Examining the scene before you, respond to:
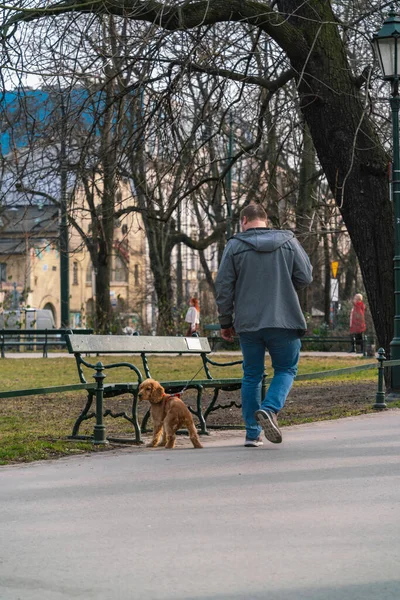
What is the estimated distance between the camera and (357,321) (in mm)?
33312

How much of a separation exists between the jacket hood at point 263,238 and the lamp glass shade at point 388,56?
226 inches

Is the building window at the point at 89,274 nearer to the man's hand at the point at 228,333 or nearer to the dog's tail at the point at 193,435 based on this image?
the dog's tail at the point at 193,435

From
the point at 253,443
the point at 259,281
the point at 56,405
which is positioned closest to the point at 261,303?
the point at 259,281

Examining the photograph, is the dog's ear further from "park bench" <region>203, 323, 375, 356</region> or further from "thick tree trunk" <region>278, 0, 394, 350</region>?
"park bench" <region>203, 323, 375, 356</region>

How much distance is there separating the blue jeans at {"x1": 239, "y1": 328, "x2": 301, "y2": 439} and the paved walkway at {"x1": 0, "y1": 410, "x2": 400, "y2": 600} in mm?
378

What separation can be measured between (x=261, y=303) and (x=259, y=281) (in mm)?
175

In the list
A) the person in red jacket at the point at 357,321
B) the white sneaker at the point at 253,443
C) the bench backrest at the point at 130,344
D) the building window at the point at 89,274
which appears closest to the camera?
the white sneaker at the point at 253,443

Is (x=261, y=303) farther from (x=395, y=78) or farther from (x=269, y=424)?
(x=395, y=78)

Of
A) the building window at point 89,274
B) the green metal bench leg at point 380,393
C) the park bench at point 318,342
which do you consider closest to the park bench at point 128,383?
the green metal bench leg at point 380,393

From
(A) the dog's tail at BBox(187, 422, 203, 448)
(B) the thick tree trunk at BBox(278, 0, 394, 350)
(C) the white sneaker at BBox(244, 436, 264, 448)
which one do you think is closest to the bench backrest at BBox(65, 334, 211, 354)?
(A) the dog's tail at BBox(187, 422, 203, 448)

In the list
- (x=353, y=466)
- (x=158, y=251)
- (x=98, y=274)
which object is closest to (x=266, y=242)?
(x=353, y=466)

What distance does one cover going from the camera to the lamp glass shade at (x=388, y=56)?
14.1 m

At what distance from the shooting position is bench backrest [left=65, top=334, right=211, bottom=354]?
1041cm

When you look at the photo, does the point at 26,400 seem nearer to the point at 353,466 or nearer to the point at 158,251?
the point at 353,466
